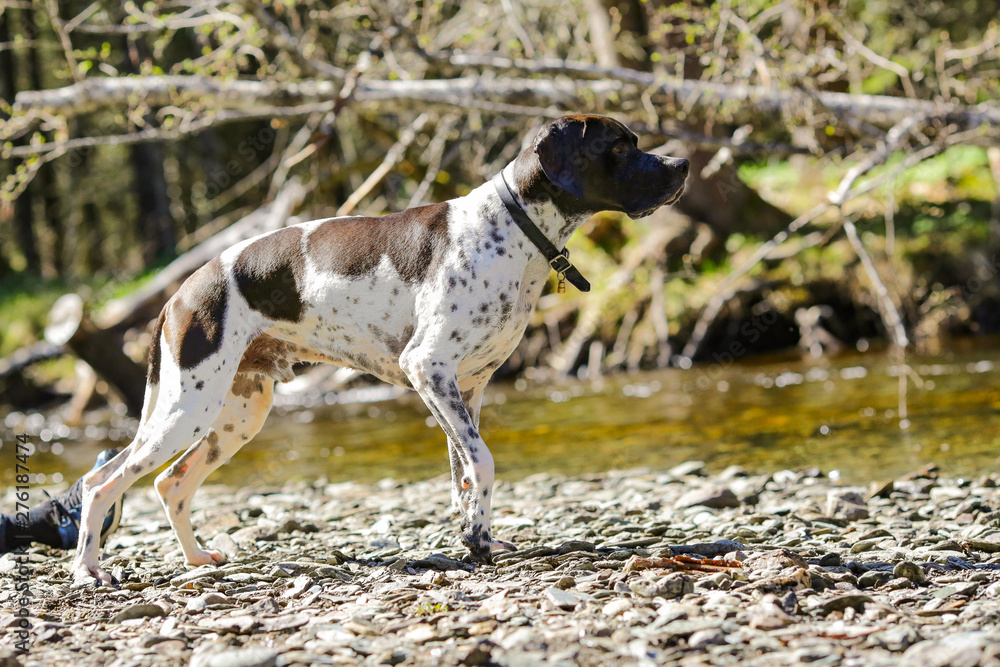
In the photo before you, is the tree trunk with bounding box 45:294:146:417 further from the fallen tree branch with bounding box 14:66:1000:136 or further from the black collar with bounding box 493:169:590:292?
the black collar with bounding box 493:169:590:292

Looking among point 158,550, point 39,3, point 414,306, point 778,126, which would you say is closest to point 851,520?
point 414,306

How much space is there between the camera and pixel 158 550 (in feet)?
17.3

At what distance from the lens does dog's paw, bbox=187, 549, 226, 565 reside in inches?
185

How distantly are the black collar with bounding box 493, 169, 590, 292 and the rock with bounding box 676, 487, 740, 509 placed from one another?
1779 millimetres

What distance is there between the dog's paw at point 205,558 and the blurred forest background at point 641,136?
451 cm

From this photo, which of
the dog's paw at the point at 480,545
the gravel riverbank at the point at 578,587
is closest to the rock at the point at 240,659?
the gravel riverbank at the point at 578,587

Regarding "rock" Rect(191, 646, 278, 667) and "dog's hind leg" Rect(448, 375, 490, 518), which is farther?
"dog's hind leg" Rect(448, 375, 490, 518)

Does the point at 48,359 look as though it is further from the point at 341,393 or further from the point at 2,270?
the point at 2,270

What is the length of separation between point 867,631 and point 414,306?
7.73ft

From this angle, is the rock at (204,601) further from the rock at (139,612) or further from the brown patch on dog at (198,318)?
the brown patch on dog at (198,318)

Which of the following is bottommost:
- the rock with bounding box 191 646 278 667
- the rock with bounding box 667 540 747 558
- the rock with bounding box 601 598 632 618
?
the rock with bounding box 667 540 747 558

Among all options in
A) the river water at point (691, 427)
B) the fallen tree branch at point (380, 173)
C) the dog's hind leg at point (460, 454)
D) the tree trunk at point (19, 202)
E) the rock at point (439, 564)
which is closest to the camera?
the rock at point (439, 564)

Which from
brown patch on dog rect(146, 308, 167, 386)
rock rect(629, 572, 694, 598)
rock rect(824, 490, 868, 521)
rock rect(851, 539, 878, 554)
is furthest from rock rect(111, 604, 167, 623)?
rock rect(824, 490, 868, 521)

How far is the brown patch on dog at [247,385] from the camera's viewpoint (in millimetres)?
4918
